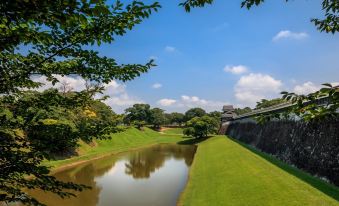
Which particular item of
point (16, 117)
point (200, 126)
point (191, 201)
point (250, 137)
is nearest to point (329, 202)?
point (191, 201)

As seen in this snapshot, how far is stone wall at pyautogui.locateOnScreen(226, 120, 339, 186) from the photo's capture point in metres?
14.4

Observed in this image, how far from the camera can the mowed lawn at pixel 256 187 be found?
12016 millimetres

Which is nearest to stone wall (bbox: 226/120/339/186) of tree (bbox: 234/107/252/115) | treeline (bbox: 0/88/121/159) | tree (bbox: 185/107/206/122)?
treeline (bbox: 0/88/121/159)

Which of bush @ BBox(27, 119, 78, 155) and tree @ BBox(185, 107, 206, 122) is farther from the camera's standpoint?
tree @ BBox(185, 107, 206, 122)

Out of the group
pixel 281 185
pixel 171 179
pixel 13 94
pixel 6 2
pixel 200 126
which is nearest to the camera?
pixel 6 2

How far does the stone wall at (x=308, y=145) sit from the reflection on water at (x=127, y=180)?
7888 millimetres

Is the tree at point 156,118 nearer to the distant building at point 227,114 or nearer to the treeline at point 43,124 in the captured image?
the distant building at point 227,114

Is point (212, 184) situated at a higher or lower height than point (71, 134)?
lower

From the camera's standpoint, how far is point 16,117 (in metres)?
4.89

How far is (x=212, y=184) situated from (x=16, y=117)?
48.6 ft

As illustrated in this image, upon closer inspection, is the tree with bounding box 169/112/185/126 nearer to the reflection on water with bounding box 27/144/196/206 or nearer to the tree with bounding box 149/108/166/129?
the tree with bounding box 149/108/166/129

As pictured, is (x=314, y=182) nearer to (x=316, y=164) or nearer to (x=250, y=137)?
(x=316, y=164)

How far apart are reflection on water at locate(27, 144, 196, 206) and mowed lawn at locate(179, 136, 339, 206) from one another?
192cm

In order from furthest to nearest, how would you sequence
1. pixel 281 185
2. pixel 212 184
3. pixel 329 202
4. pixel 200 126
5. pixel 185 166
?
pixel 200 126, pixel 185 166, pixel 212 184, pixel 281 185, pixel 329 202
